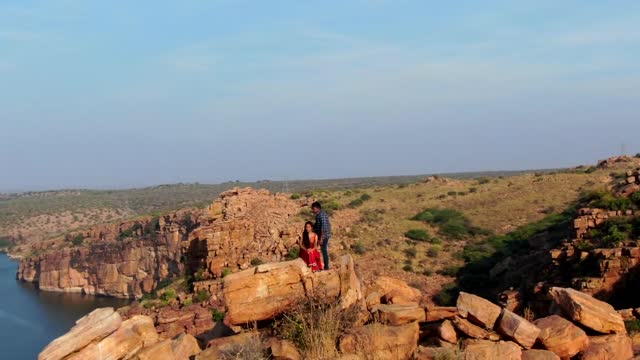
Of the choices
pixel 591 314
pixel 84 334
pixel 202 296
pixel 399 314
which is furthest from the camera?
pixel 202 296

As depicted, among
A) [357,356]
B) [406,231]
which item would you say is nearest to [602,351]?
[357,356]

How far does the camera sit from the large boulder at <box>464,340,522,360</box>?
280 inches

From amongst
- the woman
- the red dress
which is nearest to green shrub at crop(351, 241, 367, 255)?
the woman

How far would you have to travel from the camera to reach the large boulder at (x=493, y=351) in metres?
7.12

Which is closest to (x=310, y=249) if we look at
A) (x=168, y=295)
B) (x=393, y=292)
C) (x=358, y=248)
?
(x=393, y=292)

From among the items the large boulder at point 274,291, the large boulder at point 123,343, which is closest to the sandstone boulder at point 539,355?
the large boulder at point 274,291

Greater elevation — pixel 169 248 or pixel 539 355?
pixel 539 355

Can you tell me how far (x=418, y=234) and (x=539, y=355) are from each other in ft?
78.0

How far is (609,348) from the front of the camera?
776 centimetres

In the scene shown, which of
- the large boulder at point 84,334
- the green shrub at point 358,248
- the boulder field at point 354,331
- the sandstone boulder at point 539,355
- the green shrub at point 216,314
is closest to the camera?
the large boulder at point 84,334

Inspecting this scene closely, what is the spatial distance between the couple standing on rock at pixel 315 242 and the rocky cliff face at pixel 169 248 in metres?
12.9

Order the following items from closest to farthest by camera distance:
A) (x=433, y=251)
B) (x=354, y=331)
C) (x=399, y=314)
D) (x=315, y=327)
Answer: (x=315, y=327)
(x=354, y=331)
(x=399, y=314)
(x=433, y=251)

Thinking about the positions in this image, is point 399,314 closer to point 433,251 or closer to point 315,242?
point 315,242

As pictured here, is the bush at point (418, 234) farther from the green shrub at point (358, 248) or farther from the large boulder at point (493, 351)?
the large boulder at point (493, 351)
